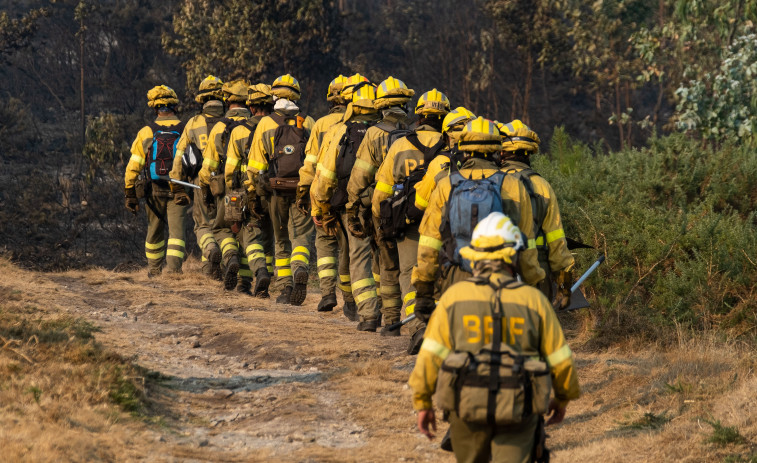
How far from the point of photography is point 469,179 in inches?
258

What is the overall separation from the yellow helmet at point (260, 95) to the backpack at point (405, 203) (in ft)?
12.8

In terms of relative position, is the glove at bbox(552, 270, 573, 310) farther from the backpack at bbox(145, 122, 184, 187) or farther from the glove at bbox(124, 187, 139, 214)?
the glove at bbox(124, 187, 139, 214)

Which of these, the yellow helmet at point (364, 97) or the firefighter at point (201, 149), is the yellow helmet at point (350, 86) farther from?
the firefighter at point (201, 149)

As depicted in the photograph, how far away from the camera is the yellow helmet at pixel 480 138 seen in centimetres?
680

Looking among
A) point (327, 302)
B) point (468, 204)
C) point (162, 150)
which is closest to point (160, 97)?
point (162, 150)

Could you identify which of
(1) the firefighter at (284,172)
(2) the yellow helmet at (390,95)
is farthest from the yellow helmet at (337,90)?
(2) the yellow helmet at (390,95)

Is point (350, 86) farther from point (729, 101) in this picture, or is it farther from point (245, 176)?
point (729, 101)

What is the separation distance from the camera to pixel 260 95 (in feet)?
40.7

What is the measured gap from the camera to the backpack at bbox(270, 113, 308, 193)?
11859mm

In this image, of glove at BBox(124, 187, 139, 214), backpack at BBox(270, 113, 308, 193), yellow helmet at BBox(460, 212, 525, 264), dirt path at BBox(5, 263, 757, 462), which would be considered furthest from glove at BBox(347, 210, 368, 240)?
yellow helmet at BBox(460, 212, 525, 264)

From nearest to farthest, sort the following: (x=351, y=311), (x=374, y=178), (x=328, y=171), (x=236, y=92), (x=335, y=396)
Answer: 1. (x=335, y=396)
2. (x=374, y=178)
3. (x=328, y=171)
4. (x=351, y=311)
5. (x=236, y=92)

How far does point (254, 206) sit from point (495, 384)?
25.9 feet

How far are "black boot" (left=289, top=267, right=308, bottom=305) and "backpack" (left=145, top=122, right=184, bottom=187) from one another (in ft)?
9.15

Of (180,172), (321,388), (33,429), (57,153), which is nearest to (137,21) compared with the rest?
(57,153)
